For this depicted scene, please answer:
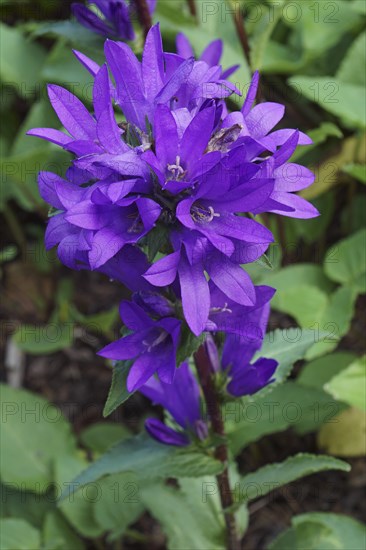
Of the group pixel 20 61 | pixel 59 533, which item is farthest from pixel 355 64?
pixel 59 533

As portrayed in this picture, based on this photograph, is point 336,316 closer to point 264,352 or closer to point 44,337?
point 264,352

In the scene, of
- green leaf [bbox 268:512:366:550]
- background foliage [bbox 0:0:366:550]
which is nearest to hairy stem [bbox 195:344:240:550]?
background foliage [bbox 0:0:366:550]

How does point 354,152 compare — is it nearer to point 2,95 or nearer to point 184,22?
point 184,22

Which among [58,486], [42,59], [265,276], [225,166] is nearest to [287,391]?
[265,276]

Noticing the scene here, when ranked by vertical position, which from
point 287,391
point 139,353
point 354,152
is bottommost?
point 287,391

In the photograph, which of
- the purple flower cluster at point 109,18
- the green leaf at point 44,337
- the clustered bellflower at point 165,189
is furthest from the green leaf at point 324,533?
the purple flower cluster at point 109,18

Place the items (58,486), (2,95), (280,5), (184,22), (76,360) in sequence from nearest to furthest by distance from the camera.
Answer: (58,486), (280,5), (184,22), (76,360), (2,95)

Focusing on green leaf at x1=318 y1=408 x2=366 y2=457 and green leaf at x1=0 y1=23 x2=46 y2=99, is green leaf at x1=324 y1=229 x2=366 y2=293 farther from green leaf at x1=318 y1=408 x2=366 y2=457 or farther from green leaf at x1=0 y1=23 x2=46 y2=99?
green leaf at x1=0 y1=23 x2=46 y2=99

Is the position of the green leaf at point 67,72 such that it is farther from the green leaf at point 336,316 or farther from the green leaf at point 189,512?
the green leaf at point 189,512
